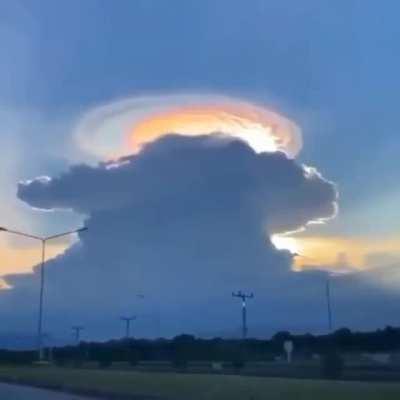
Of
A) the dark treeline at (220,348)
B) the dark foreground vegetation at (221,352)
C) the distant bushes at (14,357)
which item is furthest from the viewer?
the distant bushes at (14,357)

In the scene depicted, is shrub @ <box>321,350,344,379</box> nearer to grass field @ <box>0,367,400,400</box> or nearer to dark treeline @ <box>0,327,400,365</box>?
grass field @ <box>0,367,400,400</box>

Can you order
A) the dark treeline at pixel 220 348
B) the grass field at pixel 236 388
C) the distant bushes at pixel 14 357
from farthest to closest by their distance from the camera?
the distant bushes at pixel 14 357 < the dark treeline at pixel 220 348 < the grass field at pixel 236 388

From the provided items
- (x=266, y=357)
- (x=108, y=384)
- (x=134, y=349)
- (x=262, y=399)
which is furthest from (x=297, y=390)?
(x=134, y=349)

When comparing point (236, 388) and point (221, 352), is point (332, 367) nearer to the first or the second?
point (236, 388)

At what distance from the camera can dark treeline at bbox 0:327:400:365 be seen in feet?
389

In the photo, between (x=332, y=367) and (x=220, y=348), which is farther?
(x=220, y=348)

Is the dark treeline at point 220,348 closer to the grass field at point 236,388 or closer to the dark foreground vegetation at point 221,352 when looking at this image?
the dark foreground vegetation at point 221,352

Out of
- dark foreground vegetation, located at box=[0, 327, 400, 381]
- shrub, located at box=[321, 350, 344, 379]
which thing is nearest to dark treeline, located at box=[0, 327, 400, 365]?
dark foreground vegetation, located at box=[0, 327, 400, 381]

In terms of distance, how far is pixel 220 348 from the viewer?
448ft

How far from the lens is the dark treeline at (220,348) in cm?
11844

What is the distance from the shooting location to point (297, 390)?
40.1 m

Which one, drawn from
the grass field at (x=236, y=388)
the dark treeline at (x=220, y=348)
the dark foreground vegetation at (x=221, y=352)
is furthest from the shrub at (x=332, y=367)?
the dark treeline at (x=220, y=348)

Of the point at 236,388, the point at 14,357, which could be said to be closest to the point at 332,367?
the point at 236,388

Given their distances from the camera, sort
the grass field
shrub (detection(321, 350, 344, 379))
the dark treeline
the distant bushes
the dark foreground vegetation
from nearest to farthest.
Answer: the grass field, shrub (detection(321, 350, 344, 379)), the dark foreground vegetation, the dark treeline, the distant bushes
